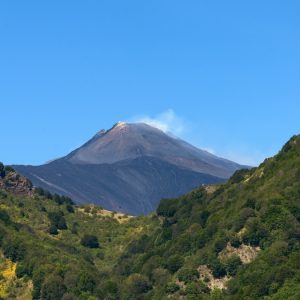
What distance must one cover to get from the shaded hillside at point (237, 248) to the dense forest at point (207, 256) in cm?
14

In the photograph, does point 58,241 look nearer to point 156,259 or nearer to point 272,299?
point 156,259

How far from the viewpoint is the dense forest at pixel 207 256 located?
417ft

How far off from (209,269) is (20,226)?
59273 mm

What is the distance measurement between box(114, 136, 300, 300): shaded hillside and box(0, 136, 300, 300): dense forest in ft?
0.46

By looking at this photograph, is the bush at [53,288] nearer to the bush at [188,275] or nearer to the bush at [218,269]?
the bush at [188,275]

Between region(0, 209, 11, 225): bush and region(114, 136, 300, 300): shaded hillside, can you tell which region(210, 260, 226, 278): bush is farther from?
region(0, 209, 11, 225): bush

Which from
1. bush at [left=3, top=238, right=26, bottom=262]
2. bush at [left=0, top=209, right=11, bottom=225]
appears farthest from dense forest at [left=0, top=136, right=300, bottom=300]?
bush at [left=0, top=209, right=11, bottom=225]

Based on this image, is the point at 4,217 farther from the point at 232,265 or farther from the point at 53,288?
the point at 232,265

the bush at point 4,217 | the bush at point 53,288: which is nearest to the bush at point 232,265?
the bush at point 53,288

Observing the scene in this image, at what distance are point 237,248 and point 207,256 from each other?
184 inches

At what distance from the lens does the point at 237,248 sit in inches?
5541

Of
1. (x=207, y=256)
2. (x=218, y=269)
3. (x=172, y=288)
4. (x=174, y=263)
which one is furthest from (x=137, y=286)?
(x=218, y=269)

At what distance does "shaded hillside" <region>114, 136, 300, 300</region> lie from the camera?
4825 inches

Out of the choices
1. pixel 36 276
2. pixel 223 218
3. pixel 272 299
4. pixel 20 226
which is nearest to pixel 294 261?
pixel 272 299
